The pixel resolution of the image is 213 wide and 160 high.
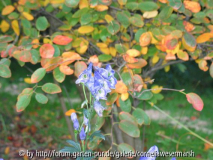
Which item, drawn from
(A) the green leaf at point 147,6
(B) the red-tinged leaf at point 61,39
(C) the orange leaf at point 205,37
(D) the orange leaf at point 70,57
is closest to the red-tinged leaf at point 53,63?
(D) the orange leaf at point 70,57

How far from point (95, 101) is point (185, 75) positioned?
4567 mm

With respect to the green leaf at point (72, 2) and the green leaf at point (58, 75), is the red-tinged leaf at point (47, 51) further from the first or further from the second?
the green leaf at point (72, 2)

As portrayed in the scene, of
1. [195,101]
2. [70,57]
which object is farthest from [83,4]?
[195,101]

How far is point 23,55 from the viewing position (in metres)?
1.58

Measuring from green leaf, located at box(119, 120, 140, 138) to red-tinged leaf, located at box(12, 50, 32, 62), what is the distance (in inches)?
24.0

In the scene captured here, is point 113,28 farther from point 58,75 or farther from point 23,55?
point 23,55

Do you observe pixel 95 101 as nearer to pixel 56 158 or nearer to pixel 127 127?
pixel 127 127

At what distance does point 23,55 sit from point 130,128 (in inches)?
26.9

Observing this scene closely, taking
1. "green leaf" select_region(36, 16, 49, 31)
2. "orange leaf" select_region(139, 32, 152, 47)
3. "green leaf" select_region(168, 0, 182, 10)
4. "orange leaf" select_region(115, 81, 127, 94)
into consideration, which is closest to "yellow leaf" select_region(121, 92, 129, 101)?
"orange leaf" select_region(115, 81, 127, 94)

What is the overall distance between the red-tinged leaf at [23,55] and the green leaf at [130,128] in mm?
608

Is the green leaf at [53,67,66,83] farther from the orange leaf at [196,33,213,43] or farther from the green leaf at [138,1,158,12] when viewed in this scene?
the orange leaf at [196,33,213,43]

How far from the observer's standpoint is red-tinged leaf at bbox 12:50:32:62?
1.58m

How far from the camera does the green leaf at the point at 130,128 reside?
5.02 ft

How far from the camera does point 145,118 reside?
5.57 ft
